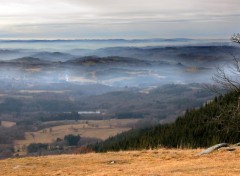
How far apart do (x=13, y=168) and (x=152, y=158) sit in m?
9.42

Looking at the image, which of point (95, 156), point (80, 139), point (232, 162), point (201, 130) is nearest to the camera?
point (232, 162)

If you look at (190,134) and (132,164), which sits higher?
(132,164)

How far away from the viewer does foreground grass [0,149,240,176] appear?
23.4 metres

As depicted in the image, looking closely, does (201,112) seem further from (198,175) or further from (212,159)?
(198,175)

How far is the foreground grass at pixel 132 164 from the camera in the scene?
23406 millimetres

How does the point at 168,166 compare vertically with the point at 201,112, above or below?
above

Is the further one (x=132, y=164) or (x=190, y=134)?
(x=190, y=134)

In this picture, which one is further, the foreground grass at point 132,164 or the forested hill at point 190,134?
the forested hill at point 190,134

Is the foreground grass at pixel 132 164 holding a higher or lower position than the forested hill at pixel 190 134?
higher

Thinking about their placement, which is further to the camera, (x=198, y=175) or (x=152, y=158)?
(x=152, y=158)

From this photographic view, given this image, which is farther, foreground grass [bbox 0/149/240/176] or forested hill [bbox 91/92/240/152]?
forested hill [bbox 91/92/240/152]

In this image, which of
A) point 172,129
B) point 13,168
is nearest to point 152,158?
point 13,168

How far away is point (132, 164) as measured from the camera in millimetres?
27906

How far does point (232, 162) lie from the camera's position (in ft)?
82.5
